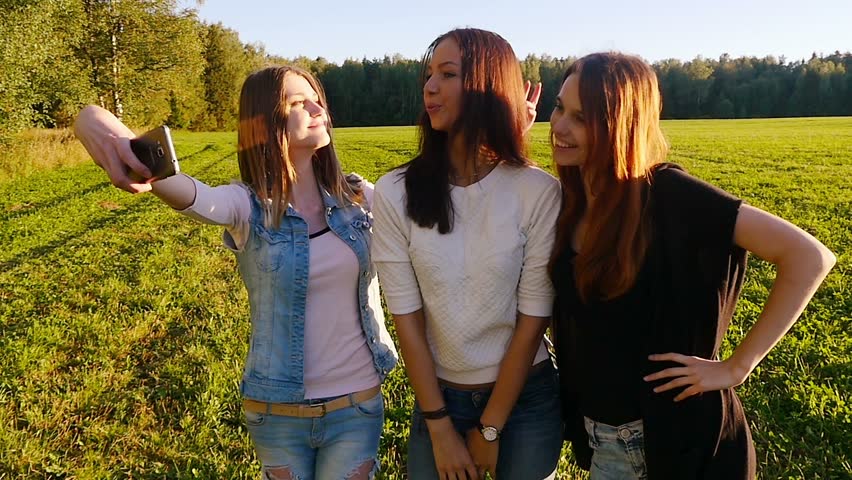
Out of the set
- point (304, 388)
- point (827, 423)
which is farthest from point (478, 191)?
point (827, 423)

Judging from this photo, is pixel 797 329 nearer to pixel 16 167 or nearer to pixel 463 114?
pixel 463 114

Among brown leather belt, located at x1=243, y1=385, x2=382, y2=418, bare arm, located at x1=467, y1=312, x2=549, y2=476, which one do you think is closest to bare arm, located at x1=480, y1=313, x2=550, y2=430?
bare arm, located at x1=467, y1=312, x2=549, y2=476

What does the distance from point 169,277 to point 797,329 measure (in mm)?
6830

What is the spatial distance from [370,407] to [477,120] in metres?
1.16

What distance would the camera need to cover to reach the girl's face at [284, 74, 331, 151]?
93.7 inches

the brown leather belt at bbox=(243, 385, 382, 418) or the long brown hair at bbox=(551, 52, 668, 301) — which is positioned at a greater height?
the long brown hair at bbox=(551, 52, 668, 301)

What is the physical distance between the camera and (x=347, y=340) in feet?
7.83

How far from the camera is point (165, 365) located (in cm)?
506

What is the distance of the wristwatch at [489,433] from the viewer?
85.5 inches

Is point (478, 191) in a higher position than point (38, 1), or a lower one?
lower

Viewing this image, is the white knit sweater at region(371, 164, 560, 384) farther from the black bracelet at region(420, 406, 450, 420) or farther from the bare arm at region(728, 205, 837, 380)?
the bare arm at region(728, 205, 837, 380)

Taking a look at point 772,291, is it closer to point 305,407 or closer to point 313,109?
point 305,407

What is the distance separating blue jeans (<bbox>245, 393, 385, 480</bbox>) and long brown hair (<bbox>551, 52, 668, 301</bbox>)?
99 centimetres

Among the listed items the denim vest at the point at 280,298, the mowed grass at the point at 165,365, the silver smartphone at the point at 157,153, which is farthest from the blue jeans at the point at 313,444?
the mowed grass at the point at 165,365
